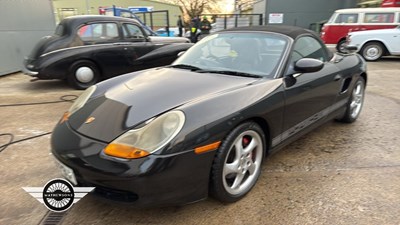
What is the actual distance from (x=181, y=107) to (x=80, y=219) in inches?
42.7

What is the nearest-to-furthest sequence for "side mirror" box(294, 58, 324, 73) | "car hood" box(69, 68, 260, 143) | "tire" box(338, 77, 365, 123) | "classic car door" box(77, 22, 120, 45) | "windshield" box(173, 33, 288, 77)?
"car hood" box(69, 68, 260, 143) → "side mirror" box(294, 58, 324, 73) → "windshield" box(173, 33, 288, 77) → "tire" box(338, 77, 365, 123) → "classic car door" box(77, 22, 120, 45)

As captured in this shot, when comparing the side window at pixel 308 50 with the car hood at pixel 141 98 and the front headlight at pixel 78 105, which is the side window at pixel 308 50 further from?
the front headlight at pixel 78 105

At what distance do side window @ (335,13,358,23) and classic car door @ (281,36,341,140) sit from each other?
10.4 m

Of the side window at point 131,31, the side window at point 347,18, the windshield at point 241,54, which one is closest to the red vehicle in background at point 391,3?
the side window at point 347,18

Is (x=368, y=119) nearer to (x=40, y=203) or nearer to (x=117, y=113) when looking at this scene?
(x=117, y=113)

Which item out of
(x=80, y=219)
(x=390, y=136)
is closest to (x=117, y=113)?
(x=80, y=219)

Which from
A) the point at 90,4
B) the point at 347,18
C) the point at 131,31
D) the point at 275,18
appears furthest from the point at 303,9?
the point at 90,4

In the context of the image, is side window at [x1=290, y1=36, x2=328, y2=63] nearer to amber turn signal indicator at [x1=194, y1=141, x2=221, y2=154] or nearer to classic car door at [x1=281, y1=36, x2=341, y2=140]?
classic car door at [x1=281, y1=36, x2=341, y2=140]

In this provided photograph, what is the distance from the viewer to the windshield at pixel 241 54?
2.94 metres

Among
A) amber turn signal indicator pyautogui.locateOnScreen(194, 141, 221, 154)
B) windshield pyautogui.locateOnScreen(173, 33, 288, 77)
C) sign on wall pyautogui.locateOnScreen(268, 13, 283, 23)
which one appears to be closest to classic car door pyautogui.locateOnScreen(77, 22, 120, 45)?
windshield pyautogui.locateOnScreen(173, 33, 288, 77)

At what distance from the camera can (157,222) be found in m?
2.18

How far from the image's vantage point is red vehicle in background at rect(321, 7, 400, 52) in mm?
11992

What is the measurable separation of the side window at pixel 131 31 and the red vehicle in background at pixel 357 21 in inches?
336

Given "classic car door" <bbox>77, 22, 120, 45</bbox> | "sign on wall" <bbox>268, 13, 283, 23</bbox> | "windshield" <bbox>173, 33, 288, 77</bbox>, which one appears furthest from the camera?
"sign on wall" <bbox>268, 13, 283, 23</bbox>
